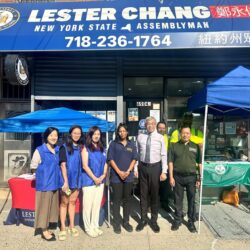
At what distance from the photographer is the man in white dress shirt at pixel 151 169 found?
5.91 meters

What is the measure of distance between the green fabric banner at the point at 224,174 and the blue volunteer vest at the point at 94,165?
2202 mm

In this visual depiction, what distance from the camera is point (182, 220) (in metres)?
6.42

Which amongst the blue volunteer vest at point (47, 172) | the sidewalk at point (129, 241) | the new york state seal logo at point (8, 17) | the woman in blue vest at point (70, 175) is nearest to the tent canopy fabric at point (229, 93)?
the sidewalk at point (129, 241)

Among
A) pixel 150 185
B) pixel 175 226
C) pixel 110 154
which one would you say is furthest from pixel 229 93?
pixel 175 226

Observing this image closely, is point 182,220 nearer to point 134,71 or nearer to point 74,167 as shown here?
point 74,167

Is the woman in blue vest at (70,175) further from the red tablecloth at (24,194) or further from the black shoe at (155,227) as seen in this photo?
the black shoe at (155,227)

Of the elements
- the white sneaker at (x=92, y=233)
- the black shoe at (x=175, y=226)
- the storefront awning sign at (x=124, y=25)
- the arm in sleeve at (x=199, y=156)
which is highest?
the storefront awning sign at (x=124, y=25)

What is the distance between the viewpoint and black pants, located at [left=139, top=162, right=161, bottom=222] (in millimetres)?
5914

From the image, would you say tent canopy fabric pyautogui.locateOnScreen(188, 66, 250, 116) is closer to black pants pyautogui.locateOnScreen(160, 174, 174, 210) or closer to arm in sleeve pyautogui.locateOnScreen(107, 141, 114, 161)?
arm in sleeve pyautogui.locateOnScreen(107, 141, 114, 161)

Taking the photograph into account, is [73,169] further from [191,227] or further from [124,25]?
[124,25]

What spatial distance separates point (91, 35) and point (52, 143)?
310 cm

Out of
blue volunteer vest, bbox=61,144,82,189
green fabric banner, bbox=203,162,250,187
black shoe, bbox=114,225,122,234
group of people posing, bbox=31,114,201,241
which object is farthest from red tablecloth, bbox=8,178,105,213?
green fabric banner, bbox=203,162,250,187

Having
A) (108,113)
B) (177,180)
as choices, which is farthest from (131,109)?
(177,180)

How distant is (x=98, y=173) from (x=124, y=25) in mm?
3585
